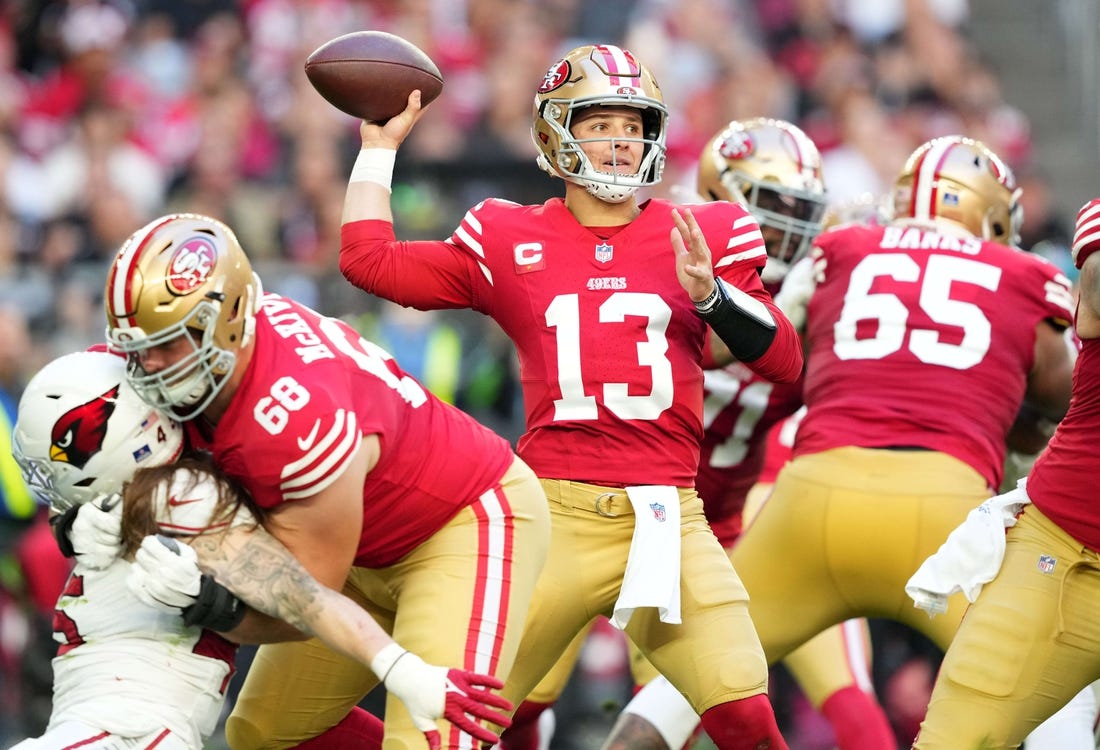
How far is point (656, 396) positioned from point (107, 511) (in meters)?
1.45

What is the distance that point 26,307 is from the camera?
29.7 feet

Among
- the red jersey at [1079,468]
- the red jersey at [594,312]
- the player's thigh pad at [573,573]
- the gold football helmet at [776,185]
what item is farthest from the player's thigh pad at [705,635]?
the gold football helmet at [776,185]

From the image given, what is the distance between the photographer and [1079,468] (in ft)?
14.2

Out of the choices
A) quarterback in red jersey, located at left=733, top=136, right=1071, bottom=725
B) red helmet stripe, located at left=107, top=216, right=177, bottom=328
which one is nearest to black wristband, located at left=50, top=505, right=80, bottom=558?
red helmet stripe, located at left=107, top=216, right=177, bottom=328

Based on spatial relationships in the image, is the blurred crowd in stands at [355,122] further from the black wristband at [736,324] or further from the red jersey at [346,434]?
the red jersey at [346,434]

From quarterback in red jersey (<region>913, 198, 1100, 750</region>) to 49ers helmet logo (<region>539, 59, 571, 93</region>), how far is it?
4.70ft

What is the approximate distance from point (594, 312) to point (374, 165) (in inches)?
29.8

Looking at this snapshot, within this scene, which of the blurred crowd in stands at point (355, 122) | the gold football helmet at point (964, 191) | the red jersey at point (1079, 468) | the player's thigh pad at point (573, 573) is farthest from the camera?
the blurred crowd in stands at point (355, 122)

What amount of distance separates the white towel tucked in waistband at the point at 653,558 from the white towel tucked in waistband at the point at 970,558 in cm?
64

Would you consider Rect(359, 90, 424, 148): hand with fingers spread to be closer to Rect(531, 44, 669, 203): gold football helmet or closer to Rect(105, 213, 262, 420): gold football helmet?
Rect(531, 44, 669, 203): gold football helmet

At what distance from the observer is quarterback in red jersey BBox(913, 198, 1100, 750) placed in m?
4.22

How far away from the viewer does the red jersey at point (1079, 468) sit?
14.1 ft

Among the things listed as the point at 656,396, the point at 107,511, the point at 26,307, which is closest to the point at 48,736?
the point at 107,511

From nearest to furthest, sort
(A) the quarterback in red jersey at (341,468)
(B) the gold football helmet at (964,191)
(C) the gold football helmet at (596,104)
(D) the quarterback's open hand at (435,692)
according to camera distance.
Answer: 1. (D) the quarterback's open hand at (435,692)
2. (A) the quarterback in red jersey at (341,468)
3. (C) the gold football helmet at (596,104)
4. (B) the gold football helmet at (964,191)
